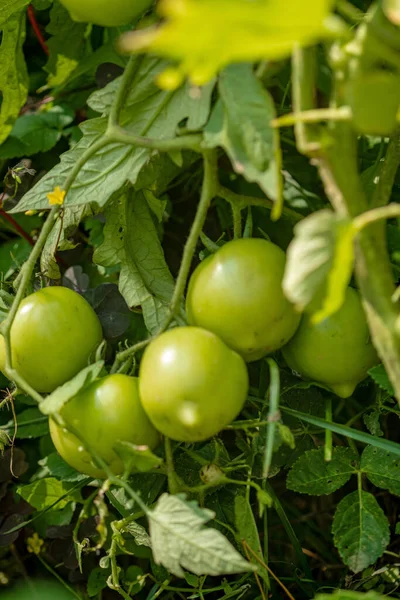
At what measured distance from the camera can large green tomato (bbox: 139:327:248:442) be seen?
0.70m

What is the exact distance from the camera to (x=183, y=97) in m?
0.86

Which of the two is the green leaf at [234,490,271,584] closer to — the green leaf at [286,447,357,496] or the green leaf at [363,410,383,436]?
the green leaf at [286,447,357,496]

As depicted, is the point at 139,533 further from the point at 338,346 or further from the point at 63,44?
the point at 63,44

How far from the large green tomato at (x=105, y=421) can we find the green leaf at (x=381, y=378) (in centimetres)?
26

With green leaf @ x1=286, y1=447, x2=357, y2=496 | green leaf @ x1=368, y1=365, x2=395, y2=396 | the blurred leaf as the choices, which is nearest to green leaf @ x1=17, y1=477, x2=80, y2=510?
the blurred leaf

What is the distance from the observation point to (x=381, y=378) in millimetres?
778

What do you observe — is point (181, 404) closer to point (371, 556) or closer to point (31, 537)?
point (371, 556)

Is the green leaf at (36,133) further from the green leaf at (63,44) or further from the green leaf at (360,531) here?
the green leaf at (360,531)

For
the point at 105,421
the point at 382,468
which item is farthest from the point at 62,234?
the point at 382,468

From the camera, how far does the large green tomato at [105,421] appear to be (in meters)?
0.77

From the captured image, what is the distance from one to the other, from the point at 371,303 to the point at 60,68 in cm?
86

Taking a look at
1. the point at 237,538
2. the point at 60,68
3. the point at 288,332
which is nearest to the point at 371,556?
the point at 237,538

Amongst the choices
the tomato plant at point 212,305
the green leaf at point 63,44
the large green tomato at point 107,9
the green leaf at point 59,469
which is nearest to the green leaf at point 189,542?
the tomato plant at point 212,305

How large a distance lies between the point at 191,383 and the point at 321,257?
8.0 inches
